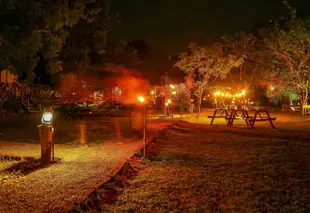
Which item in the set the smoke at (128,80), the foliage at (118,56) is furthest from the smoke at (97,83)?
the foliage at (118,56)

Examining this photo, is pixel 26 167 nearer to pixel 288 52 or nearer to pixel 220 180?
pixel 220 180

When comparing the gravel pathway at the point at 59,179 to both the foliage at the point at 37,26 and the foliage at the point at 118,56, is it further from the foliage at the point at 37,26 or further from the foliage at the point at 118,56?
the foliage at the point at 118,56

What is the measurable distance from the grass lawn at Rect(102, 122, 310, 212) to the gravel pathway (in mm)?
632

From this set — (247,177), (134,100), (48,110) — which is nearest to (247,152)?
(247,177)

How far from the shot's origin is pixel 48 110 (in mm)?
7133

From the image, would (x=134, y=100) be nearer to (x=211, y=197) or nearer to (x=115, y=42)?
(x=115, y=42)

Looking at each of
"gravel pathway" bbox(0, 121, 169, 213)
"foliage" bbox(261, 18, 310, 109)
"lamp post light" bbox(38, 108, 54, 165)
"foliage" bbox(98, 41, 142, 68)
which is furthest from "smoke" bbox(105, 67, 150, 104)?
"lamp post light" bbox(38, 108, 54, 165)

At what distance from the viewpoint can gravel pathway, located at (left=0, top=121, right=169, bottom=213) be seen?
4.57 metres

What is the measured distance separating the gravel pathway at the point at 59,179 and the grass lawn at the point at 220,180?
632 mm

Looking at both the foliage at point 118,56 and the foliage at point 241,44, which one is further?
the foliage at point 241,44

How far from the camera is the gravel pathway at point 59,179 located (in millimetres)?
4566

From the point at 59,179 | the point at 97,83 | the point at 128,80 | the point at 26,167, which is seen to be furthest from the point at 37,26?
the point at 128,80

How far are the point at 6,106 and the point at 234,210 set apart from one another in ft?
61.4

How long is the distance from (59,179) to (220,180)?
2.98m
